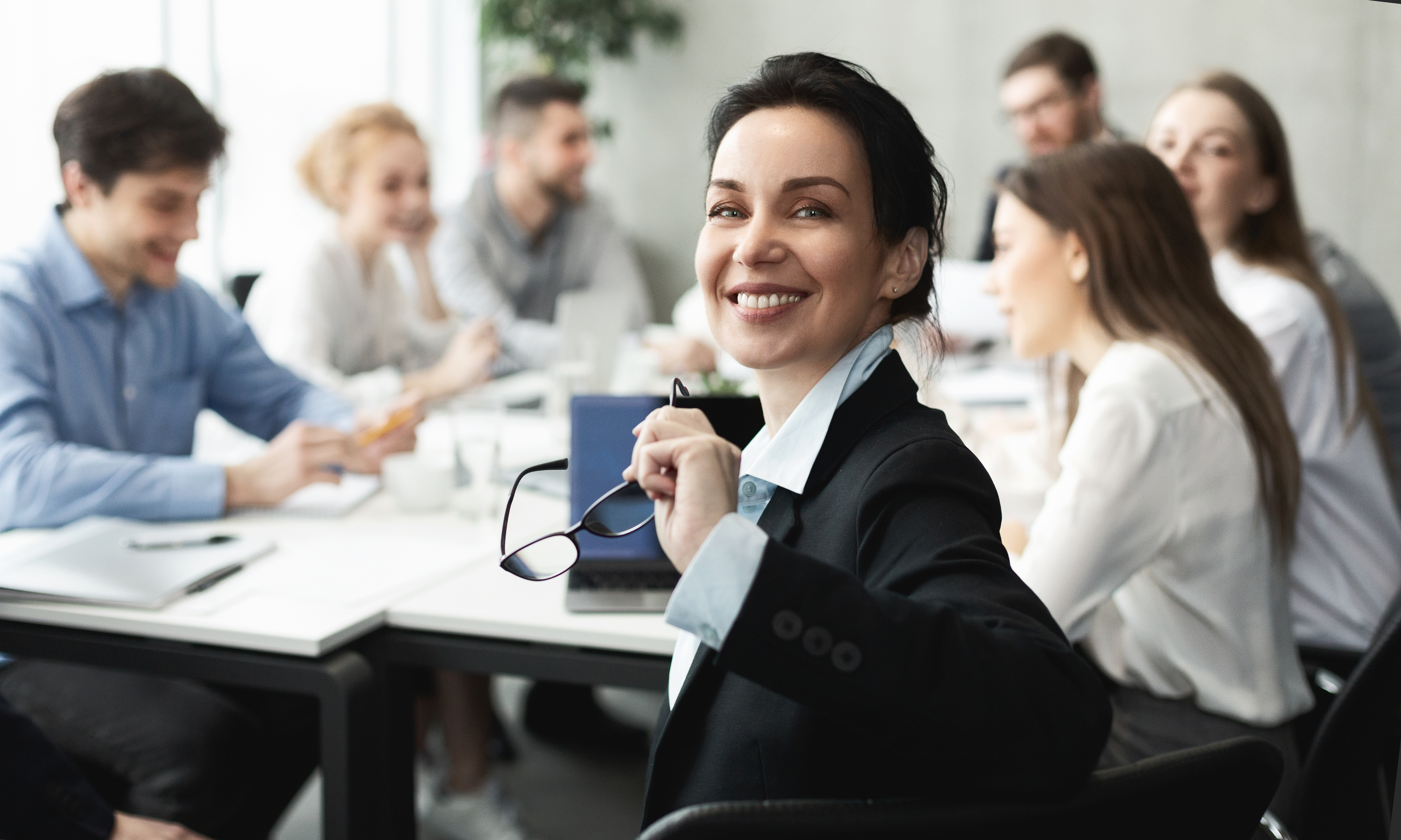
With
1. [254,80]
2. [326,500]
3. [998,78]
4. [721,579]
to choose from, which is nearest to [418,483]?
[326,500]

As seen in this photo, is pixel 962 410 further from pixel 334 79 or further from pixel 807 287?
pixel 334 79

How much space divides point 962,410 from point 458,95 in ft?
15.9

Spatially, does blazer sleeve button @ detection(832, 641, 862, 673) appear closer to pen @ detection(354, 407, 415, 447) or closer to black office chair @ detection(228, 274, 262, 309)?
pen @ detection(354, 407, 415, 447)

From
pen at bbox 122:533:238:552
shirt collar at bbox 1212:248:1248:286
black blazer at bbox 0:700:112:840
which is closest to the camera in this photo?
black blazer at bbox 0:700:112:840

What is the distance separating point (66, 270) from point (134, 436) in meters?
0.34

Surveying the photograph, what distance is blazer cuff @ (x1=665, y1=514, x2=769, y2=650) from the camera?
2.23ft

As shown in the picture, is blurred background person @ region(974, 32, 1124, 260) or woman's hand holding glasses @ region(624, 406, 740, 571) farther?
blurred background person @ region(974, 32, 1124, 260)

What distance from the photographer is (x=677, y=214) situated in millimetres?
6379

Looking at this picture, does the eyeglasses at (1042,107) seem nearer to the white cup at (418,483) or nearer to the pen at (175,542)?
the white cup at (418,483)

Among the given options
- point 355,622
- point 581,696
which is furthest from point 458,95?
point 355,622

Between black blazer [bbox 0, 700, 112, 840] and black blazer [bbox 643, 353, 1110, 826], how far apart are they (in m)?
0.80

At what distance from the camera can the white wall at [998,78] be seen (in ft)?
17.0

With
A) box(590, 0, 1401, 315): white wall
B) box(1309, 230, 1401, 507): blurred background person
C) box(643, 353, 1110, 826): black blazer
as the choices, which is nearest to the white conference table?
box(643, 353, 1110, 826): black blazer

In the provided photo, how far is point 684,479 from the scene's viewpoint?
0.75m
